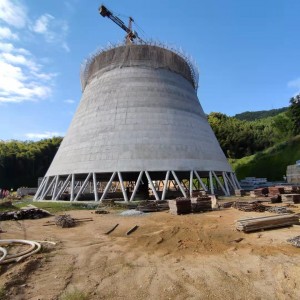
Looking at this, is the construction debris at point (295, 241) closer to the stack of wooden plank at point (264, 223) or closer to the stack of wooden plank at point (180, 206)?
the stack of wooden plank at point (264, 223)

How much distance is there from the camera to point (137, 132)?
93.7 feet

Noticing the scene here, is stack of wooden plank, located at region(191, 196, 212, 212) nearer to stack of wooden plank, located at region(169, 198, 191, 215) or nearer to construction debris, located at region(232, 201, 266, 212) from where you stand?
stack of wooden plank, located at region(169, 198, 191, 215)

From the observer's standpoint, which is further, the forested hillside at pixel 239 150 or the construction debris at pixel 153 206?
the forested hillside at pixel 239 150

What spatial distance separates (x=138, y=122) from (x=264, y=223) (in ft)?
61.0

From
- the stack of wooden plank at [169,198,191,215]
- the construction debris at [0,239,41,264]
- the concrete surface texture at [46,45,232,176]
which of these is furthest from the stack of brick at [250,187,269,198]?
the construction debris at [0,239,41,264]

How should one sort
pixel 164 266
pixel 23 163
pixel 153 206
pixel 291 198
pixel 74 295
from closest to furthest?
1. pixel 74 295
2. pixel 164 266
3. pixel 153 206
4. pixel 291 198
5. pixel 23 163

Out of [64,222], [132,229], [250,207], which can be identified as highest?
[250,207]

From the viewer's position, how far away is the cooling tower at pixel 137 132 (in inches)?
1054

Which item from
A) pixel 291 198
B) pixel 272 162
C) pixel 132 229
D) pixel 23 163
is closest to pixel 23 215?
pixel 132 229

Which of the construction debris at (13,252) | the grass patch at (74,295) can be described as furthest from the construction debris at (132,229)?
the grass patch at (74,295)

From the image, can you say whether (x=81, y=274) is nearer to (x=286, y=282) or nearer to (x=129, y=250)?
(x=129, y=250)

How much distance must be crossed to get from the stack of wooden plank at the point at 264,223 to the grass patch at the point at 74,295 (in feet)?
26.5

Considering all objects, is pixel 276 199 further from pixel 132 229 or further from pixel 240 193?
pixel 132 229

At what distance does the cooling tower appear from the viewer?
2677cm
